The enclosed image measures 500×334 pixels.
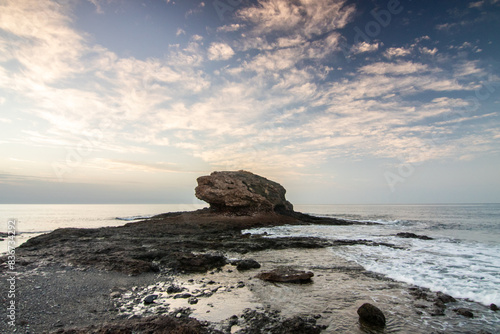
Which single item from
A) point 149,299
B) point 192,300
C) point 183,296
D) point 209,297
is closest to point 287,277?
point 209,297

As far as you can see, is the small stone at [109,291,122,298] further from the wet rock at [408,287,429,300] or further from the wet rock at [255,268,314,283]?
the wet rock at [408,287,429,300]

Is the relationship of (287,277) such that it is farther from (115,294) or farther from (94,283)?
(94,283)

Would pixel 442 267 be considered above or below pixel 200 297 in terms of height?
below

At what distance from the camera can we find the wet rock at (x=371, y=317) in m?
5.24

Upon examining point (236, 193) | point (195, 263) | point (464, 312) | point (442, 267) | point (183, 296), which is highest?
point (236, 193)

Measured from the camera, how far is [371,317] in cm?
530

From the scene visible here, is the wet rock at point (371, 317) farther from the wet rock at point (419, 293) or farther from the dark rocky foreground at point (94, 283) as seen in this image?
the wet rock at point (419, 293)

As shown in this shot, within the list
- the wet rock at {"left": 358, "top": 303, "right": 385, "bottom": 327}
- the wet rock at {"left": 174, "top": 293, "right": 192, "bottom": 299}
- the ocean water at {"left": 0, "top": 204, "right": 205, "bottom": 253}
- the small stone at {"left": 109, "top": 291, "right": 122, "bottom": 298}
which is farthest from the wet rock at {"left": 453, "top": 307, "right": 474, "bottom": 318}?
the ocean water at {"left": 0, "top": 204, "right": 205, "bottom": 253}

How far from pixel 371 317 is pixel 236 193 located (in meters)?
31.8

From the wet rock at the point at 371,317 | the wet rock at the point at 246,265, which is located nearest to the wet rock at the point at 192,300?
the wet rock at the point at 246,265

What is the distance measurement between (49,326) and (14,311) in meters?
1.47

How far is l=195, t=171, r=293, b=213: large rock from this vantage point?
3672 centimetres

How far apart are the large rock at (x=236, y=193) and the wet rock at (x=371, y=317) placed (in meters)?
31.2

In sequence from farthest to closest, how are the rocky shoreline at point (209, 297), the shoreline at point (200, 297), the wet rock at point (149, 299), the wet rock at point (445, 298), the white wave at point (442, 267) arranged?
the white wave at point (442, 267) → the wet rock at point (445, 298) → the wet rock at point (149, 299) → the shoreline at point (200, 297) → the rocky shoreline at point (209, 297)
